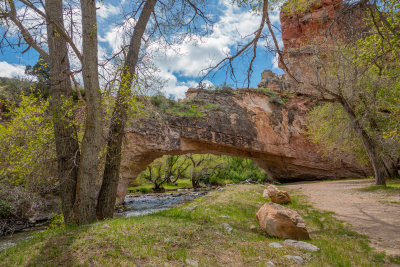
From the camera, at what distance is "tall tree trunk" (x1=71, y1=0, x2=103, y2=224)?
4.72 m

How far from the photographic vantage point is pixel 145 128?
15789 mm

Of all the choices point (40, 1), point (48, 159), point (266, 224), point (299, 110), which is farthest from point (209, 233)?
point (299, 110)

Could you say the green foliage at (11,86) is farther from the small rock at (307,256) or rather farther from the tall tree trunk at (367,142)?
the tall tree trunk at (367,142)

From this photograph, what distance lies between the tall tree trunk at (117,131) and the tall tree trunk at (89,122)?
24.6 inches

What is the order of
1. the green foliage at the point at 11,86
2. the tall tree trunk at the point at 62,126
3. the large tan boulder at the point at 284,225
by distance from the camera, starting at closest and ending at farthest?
the large tan boulder at the point at 284,225, the tall tree trunk at the point at 62,126, the green foliage at the point at 11,86

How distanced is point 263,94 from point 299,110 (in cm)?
479

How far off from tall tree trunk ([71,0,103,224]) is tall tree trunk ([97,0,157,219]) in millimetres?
624

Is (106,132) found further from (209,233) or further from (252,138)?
(252,138)

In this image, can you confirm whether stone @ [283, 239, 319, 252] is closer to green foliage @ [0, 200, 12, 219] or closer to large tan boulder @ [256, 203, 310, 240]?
large tan boulder @ [256, 203, 310, 240]

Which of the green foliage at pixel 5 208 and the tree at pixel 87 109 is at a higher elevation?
the tree at pixel 87 109

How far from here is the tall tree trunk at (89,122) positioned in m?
4.72

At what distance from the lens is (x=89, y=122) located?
15.4 feet

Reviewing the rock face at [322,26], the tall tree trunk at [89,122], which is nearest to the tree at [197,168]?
the rock face at [322,26]

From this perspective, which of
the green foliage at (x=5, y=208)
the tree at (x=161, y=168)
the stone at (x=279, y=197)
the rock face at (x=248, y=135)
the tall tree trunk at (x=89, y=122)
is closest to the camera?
the tall tree trunk at (x=89, y=122)
